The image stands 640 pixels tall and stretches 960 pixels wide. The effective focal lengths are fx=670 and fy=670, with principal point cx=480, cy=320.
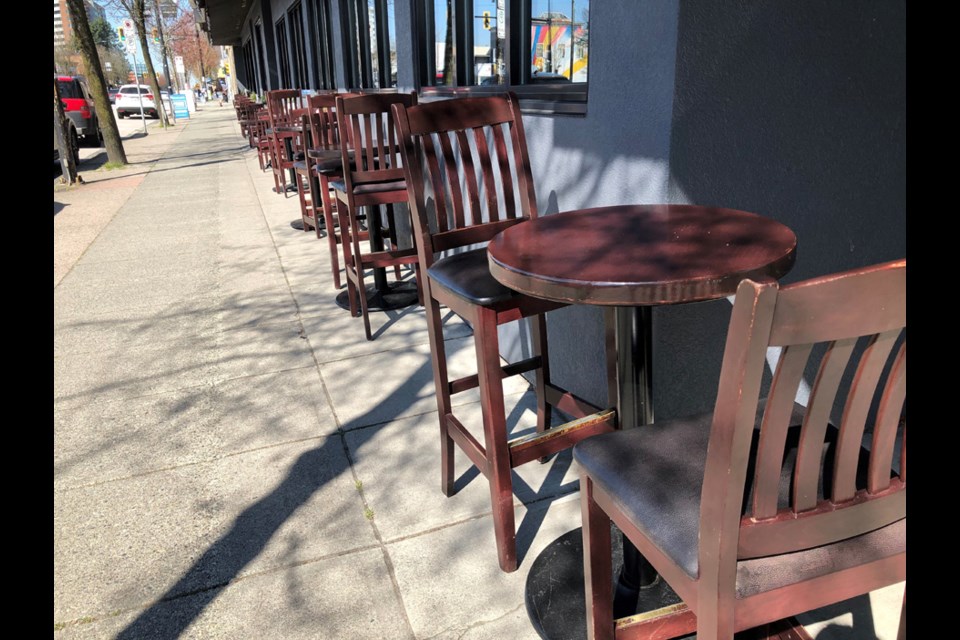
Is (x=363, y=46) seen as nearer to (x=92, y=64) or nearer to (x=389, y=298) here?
(x=389, y=298)

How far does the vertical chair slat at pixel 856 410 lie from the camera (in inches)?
37.4

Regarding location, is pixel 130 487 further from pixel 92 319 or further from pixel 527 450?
pixel 92 319

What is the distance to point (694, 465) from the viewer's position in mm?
1407

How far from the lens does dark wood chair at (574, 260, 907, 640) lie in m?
0.87

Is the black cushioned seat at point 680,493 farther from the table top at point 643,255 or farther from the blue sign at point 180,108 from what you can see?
the blue sign at point 180,108

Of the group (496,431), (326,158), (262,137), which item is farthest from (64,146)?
(496,431)

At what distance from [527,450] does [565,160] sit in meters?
1.46

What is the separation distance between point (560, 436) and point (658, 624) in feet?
2.80

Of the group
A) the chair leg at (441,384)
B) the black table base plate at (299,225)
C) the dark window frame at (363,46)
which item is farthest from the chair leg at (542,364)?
the black table base plate at (299,225)

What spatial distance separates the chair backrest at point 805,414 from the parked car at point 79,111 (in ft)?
64.1

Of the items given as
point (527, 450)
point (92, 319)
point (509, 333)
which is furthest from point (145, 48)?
point (527, 450)

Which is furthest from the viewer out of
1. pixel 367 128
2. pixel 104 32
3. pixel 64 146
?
pixel 104 32

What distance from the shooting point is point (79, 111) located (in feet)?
58.3
